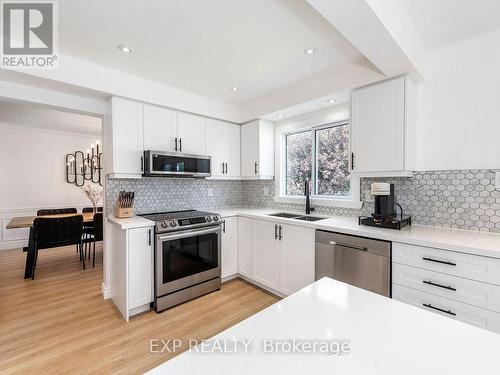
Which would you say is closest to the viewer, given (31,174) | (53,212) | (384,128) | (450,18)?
(450,18)

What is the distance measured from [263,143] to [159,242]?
1.94m

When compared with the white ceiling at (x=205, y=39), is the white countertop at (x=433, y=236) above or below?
below

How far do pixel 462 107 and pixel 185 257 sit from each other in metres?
2.98

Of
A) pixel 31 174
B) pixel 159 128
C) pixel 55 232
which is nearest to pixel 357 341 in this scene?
pixel 159 128

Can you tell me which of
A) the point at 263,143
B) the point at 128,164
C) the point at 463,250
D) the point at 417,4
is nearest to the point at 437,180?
the point at 463,250

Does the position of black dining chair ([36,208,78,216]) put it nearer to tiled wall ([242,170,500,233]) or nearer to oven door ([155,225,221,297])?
oven door ([155,225,221,297])

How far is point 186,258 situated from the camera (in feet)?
8.84

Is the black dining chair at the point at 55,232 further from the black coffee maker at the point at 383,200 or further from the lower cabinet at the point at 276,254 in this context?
the black coffee maker at the point at 383,200

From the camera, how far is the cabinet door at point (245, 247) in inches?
123

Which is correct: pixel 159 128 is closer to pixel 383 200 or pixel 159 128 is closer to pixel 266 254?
pixel 266 254

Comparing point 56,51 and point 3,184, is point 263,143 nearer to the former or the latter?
point 56,51

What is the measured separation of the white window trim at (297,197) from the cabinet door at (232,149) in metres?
0.60

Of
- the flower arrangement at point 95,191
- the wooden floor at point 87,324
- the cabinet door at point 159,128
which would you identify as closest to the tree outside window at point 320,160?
the wooden floor at point 87,324

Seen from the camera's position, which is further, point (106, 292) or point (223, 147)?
point (223, 147)
